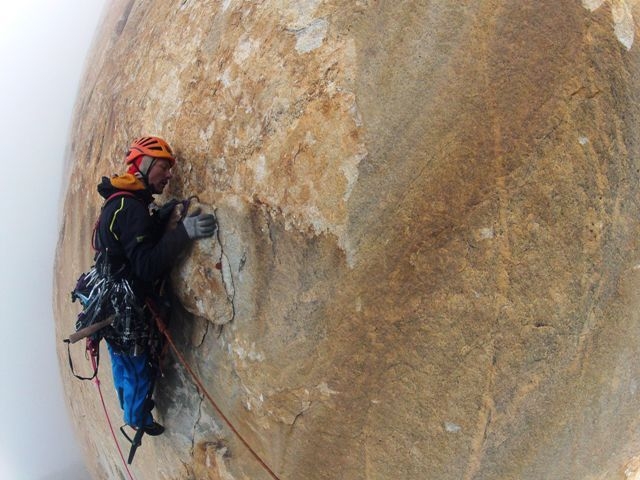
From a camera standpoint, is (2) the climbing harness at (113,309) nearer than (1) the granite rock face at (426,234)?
No

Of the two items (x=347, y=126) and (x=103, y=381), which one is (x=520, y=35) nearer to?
(x=347, y=126)

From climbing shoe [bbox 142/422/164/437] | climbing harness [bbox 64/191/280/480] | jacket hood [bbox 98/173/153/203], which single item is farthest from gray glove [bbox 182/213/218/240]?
climbing shoe [bbox 142/422/164/437]

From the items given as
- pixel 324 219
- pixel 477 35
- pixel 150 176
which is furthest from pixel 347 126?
pixel 150 176

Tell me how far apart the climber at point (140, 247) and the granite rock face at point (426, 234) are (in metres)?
0.14

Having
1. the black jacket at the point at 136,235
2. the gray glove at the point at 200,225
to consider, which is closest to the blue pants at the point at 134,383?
the black jacket at the point at 136,235

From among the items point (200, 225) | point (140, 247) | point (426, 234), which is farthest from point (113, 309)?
point (426, 234)

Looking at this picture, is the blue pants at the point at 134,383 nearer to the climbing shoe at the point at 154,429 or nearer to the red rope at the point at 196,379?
the climbing shoe at the point at 154,429

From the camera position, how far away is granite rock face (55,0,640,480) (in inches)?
63.7

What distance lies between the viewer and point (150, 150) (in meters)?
2.14

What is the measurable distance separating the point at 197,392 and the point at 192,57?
1585 millimetres

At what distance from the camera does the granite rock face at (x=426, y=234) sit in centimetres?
162

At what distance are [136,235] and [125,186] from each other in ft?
0.70

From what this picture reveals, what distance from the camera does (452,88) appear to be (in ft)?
5.45

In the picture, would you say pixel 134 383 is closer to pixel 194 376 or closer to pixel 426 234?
pixel 194 376
